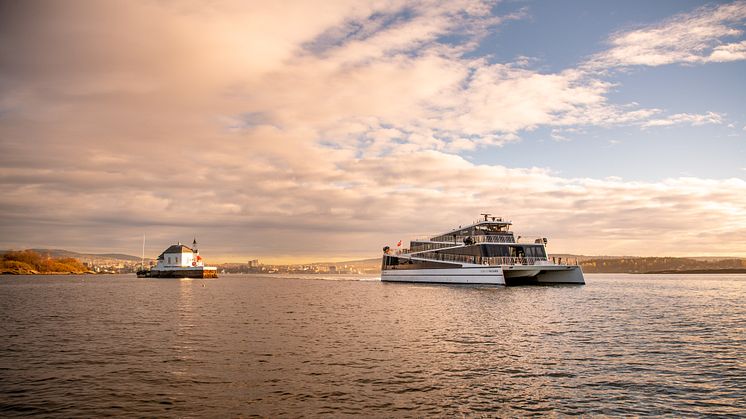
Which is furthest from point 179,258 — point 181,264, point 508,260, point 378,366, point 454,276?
point 378,366

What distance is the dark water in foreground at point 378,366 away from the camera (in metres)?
12.6

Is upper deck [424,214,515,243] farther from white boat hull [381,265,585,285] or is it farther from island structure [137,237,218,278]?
island structure [137,237,218,278]

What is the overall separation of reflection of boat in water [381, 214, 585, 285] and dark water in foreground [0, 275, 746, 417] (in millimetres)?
34307

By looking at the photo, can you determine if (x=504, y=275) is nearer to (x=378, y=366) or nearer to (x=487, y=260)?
(x=487, y=260)

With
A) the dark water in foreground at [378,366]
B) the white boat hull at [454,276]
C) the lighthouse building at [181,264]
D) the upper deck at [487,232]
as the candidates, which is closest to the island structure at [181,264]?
the lighthouse building at [181,264]

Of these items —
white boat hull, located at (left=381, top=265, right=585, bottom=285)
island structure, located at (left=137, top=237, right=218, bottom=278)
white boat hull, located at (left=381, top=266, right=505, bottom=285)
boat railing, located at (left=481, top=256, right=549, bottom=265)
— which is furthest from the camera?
island structure, located at (left=137, top=237, right=218, bottom=278)

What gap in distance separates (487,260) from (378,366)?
171ft

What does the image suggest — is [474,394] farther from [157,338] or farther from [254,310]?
[254,310]

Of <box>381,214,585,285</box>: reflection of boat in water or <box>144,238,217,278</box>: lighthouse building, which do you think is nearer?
<box>381,214,585,285</box>: reflection of boat in water

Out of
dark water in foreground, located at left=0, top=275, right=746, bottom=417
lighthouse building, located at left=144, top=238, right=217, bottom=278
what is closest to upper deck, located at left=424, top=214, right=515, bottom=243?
dark water in foreground, located at left=0, top=275, right=746, bottom=417

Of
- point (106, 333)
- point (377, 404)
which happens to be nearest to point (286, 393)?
point (377, 404)

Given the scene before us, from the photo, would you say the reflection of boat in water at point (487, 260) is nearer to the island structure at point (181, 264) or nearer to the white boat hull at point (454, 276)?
the white boat hull at point (454, 276)

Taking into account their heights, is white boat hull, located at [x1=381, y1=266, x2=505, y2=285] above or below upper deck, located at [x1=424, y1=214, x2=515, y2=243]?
below

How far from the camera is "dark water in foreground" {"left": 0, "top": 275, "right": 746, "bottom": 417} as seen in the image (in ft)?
41.2
